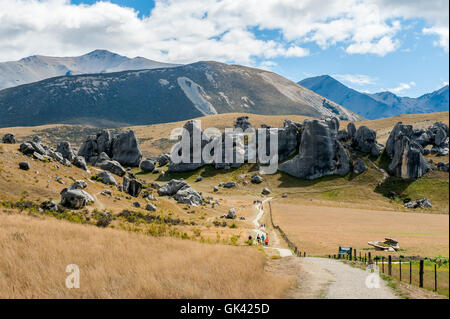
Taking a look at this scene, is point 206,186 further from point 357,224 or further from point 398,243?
point 398,243

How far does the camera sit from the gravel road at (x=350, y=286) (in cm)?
1343

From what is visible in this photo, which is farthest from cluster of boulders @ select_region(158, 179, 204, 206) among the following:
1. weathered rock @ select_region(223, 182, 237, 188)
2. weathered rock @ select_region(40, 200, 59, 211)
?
weathered rock @ select_region(223, 182, 237, 188)

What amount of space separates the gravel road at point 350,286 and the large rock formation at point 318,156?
88.7 m

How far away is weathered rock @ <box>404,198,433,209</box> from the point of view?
222ft

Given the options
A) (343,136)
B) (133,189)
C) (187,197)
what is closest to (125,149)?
(187,197)

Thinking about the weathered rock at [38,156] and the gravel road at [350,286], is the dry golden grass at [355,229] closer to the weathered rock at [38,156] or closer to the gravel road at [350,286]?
the gravel road at [350,286]

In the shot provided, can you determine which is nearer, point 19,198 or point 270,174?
point 19,198

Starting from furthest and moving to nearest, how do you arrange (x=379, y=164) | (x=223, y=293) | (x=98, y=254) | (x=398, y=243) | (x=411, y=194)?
(x=379, y=164), (x=411, y=194), (x=398, y=243), (x=98, y=254), (x=223, y=293)

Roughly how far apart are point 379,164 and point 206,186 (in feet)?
182

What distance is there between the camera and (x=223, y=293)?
12273 mm

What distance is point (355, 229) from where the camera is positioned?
50094 millimetres

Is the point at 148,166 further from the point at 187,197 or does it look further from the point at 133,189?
the point at 133,189

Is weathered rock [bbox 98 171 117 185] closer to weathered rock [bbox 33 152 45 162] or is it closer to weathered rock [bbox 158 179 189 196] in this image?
weathered rock [bbox 33 152 45 162]
